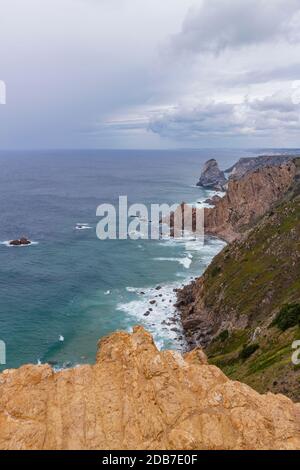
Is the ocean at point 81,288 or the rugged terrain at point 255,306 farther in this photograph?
the ocean at point 81,288

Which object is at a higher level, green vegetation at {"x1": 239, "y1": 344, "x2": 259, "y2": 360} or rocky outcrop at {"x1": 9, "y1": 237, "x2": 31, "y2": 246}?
rocky outcrop at {"x1": 9, "y1": 237, "x2": 31, "y2": 246}

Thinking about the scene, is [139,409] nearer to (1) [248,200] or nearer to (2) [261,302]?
(2) [261,302]

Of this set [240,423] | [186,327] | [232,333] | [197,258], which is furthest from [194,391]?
[197,258]

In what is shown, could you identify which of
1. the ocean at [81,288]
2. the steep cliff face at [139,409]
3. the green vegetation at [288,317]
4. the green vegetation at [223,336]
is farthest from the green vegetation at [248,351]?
the steep cliff face at [139,409]

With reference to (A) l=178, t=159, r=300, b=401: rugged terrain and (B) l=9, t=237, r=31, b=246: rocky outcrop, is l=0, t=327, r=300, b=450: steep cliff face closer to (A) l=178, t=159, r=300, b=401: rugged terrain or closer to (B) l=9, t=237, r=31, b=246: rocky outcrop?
(A) l=178, t=159, r=300, b=401: rugged terrain

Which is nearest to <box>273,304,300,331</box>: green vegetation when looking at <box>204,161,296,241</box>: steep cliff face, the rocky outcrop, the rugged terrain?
the rugged terrain

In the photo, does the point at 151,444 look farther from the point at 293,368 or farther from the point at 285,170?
the point at 285,170

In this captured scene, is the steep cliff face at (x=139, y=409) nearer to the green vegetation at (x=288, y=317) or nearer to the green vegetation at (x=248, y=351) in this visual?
the green vegetation at (x=248, y=351)
